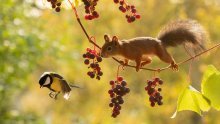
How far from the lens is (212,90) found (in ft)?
2.46

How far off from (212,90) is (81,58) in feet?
16.5

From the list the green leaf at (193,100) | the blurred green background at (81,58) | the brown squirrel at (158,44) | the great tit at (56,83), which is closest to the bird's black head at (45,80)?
the great tit at (56,83)

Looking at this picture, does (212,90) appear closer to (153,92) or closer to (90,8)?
(153,92)

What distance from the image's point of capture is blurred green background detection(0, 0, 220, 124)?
8.89 ft

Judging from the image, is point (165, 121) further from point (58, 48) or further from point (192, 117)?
point (58, 48)

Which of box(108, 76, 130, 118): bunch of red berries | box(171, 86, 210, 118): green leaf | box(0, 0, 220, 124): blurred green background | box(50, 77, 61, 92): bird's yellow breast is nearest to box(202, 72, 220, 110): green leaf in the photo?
box(171, 86, 210, 118): green leaf

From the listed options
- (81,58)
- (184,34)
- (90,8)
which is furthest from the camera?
(81,58)

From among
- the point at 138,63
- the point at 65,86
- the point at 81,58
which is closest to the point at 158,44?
the point at 138,63

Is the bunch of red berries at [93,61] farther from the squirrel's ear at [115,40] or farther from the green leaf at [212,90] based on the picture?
the green leaf at [212,90]

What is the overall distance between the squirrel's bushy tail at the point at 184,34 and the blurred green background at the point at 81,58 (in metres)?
1.28

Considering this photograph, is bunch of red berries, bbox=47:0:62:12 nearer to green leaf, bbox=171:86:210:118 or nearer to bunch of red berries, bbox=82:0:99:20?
bunch of red berries, bbox=82:0:99:20

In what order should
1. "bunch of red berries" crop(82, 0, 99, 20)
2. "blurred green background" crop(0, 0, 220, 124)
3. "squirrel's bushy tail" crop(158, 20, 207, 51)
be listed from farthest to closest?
1. "blurred green background" crop(0, 0, 220, 124)
2. "squirrel's bushy tail" crop(158, 20, 207, 51)
3. "bunch of red berries" crop(82, 0, 99, 20)

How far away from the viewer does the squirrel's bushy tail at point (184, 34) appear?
81 cm

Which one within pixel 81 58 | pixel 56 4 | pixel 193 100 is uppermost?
pixel 81 58
